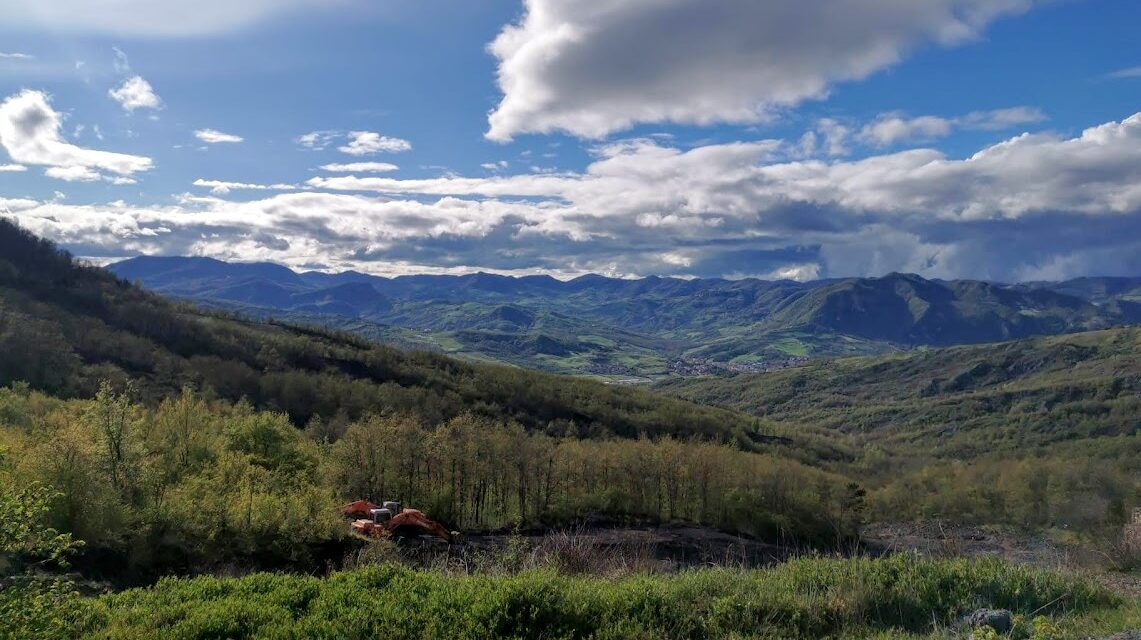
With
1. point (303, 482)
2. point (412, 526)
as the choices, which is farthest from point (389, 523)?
point (303, 482)

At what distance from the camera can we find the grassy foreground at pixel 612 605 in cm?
1212

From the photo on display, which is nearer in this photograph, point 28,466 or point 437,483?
point 28,466

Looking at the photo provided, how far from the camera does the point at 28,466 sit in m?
21.2

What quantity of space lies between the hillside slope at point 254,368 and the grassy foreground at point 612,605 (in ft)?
210

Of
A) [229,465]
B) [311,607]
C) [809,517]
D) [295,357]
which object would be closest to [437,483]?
[229,465]

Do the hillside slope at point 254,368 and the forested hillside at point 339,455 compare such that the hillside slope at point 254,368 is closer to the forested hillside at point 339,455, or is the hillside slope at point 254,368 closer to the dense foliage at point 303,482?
the forested hillside at point 339,455

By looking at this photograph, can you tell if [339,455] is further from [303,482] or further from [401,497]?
[303,482]

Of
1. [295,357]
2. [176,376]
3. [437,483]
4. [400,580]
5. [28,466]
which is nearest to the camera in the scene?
[400,580]

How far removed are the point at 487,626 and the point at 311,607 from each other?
3817 millimetres

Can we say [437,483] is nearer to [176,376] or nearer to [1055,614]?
[1055,614]

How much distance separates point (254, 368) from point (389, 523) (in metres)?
94.0

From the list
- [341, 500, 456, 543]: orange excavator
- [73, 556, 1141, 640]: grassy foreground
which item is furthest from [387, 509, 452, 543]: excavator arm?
[73, 556, 1141, 640]: grassy foreground

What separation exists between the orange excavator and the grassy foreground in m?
17.1

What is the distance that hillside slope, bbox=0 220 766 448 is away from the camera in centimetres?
8738
